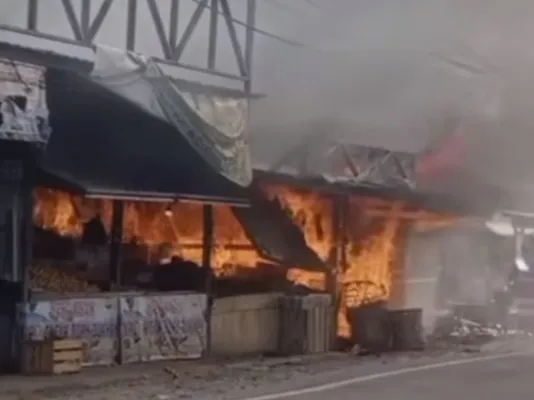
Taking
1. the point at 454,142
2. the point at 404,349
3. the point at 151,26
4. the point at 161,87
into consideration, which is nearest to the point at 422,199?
the point at 454,142

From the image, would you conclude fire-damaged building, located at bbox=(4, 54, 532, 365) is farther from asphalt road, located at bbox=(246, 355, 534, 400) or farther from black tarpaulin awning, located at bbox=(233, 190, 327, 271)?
asphalt road, located at bbox=(246, 355, 534, 400)

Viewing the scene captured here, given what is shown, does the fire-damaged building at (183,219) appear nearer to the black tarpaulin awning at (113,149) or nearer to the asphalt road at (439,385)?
the black tarpaulin awning at (113,149)

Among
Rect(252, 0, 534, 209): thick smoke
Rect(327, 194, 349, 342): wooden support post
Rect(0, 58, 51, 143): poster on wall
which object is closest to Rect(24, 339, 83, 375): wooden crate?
Rect(0, 58, 51, 143): poster on wall

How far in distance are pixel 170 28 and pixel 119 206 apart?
7.81 ft

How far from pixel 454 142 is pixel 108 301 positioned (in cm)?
970

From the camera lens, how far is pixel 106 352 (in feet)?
45.1

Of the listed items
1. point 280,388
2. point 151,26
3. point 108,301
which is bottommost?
point 280,388

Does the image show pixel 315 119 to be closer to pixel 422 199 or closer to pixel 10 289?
pixel 422 199

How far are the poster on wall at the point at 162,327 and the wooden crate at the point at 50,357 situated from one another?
→ 1.15 metres

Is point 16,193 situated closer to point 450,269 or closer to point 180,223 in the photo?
point 180,223

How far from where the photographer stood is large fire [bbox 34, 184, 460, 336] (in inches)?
581

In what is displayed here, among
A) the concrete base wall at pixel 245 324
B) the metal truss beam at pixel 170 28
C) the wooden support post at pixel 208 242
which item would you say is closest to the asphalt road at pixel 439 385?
the concrete base wall at pixel 245 324

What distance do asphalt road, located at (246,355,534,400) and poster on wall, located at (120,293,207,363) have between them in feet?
8.18

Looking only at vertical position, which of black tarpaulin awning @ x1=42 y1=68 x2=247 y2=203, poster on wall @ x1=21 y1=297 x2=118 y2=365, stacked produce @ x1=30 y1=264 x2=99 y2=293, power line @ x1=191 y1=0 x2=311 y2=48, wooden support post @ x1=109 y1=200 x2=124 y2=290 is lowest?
poster on wall @ x1=21 y1=297 x2=118 y2=365
